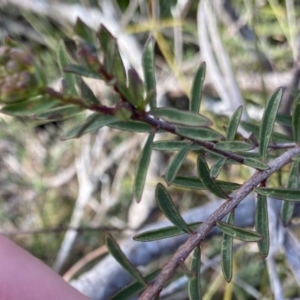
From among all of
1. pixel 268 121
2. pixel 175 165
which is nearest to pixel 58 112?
pixel 175 165

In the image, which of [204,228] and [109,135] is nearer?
[204,228]

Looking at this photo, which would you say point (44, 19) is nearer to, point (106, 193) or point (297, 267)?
point (106, 193)

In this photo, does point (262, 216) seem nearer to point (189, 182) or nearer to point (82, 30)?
point (189, 182)

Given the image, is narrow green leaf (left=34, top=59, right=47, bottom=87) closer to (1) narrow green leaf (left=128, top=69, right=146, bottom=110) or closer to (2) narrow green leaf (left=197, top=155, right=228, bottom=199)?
(1) narrow green leaf (left=128, top=69, right=146, bottom=110)

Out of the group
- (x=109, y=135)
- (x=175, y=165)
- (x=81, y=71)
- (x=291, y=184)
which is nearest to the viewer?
(x=81, y=71)

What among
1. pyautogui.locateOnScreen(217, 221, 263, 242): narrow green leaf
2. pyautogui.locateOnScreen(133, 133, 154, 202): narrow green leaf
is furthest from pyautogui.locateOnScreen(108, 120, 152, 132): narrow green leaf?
pyautogui.locateOnScreen(217, 221, 263, 242): narrow green leaf

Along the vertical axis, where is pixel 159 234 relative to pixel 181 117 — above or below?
below

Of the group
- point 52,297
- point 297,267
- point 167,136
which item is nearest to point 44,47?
point 167,136
